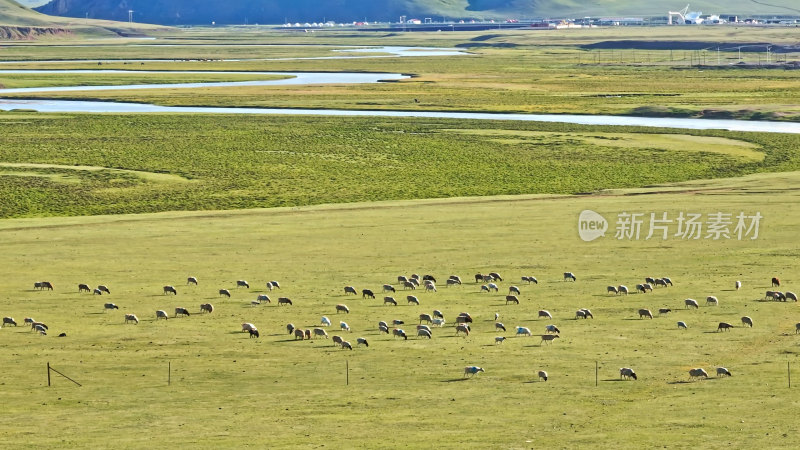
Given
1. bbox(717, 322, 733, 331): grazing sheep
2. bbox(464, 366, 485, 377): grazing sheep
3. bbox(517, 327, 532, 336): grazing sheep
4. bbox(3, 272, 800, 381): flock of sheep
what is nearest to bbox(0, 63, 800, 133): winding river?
bbox(3, 272, 800, 381): flock of sheep

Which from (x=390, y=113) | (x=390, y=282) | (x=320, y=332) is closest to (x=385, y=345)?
(x=320, y=332)

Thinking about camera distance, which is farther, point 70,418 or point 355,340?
point 355,340

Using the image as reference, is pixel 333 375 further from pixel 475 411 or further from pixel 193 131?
pixel 193 131

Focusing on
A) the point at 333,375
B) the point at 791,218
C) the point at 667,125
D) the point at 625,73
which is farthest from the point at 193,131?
the point at 625,73

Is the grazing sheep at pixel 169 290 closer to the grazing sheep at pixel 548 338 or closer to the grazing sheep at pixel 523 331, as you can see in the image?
the grazing sheep at pixel 523 331

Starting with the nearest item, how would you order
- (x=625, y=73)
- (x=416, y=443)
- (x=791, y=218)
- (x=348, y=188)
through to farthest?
1. (x=416, y=443)
2. (x=791, y=218)
3. (x=348, y=188)
4. (x=625, y=73)

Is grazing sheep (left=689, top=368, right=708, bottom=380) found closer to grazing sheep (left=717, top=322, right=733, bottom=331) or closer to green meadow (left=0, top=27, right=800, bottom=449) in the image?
green meadow (left=0, top=27, right=800, bottom=449)
